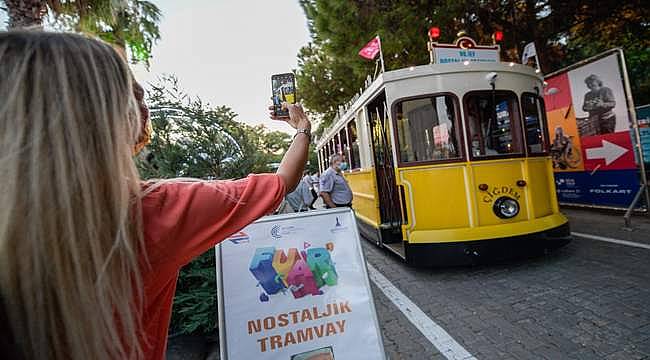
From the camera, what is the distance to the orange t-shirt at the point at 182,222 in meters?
0.81

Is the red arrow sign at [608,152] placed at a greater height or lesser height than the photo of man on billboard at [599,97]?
lesser

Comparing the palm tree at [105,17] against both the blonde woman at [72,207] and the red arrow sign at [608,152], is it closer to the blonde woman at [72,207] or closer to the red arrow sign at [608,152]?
the blonde woman at [72,207]

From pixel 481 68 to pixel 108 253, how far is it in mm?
4864

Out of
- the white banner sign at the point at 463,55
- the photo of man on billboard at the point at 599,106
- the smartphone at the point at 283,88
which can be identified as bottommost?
the smartphone at the point at 283,88

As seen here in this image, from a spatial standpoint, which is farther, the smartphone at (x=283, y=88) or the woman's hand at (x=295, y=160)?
the smartphone at (x=283, y=88)

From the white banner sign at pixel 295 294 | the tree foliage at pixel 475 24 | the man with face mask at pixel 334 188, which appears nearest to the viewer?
the white banner sign at pixel 295 294

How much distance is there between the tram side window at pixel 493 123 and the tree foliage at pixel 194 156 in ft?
9.71

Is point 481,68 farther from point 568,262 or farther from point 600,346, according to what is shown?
point 600,346

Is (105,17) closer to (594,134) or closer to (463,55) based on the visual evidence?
(463,55)

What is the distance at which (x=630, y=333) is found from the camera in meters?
2.69

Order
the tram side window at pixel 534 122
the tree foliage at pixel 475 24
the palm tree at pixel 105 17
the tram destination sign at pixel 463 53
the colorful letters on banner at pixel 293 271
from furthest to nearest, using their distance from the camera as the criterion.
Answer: the tree foliage at pixel 475 24, the tram destination sign at pixel 463 53, the tram side window at pixel 534 122, the palm tree at pixel 105 17, the colorful letters on banner at pixel 293 271

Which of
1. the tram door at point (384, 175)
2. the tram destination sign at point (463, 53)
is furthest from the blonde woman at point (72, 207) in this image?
the tram destination sign at point (463, 53)

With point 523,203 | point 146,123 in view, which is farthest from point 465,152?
point 146,123

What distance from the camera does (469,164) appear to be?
4.34 m
